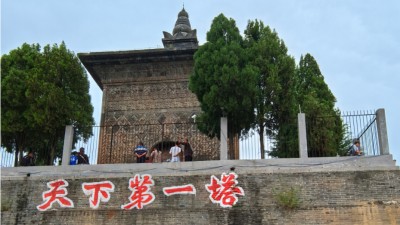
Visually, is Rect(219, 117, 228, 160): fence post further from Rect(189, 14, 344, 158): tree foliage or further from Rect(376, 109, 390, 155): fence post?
Rect(376, 109, 390, 155): fence post

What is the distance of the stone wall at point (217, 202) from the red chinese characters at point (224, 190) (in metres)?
0.08

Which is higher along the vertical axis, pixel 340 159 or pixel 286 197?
pixel 340 159

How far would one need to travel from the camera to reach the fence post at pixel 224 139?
13875 mm

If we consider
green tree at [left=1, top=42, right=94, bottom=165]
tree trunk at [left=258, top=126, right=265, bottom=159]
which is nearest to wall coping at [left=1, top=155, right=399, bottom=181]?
tree trunk at [left=258, top=126, right=265, bottom=159]

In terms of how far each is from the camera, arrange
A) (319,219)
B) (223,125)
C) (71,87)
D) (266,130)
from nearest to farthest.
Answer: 1. (319,219)
2. (223,125)
3. (266,130)
4. (71,87)

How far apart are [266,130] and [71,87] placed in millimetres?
6236

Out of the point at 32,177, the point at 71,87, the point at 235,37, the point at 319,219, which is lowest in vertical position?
the point at 319,219

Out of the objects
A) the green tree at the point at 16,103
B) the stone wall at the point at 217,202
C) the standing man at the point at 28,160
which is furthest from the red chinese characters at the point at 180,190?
the green tree at the point at 16,103

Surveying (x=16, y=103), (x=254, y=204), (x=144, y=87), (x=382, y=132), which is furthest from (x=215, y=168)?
(x=144, y=87)

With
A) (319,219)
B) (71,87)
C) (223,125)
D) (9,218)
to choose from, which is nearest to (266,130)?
(223,125)

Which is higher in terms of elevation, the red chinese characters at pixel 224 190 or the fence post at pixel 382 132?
the fence post at pixel 382 132

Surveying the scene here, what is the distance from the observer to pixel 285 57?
52.4ft

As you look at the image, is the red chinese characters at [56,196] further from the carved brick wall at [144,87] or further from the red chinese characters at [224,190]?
the carved brick wall at [144,87]

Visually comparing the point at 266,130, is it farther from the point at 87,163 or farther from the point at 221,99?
the point at 87,163
